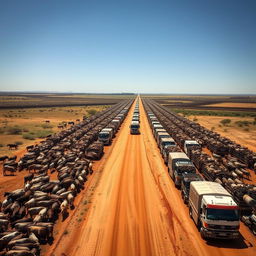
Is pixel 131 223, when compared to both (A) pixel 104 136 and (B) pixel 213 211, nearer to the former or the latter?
(B) pixel 213 211

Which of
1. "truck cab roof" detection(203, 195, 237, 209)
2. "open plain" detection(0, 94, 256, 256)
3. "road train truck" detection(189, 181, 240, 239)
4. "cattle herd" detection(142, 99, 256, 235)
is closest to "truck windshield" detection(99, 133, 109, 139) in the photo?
"open plain" detection(0, 94, 256, 256)

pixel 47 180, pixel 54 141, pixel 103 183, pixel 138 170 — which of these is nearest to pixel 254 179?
pixel 138 170

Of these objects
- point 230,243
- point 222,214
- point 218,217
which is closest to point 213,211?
point 218,217

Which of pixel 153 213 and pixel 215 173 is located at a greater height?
pixel 215 173

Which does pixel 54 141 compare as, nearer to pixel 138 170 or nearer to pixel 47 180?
pixel 47 180

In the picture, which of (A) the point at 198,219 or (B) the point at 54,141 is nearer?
(A) the point at 198,219

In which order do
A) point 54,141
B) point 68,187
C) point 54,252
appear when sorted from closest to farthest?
1. point 54,252
2. point 68,187
3. point 54,141

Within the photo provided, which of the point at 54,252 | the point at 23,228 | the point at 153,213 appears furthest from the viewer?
the point at 153,213

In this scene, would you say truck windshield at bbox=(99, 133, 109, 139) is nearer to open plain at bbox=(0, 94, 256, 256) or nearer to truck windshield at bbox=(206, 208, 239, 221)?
open plain at bbox=(0, 94, 256, 256)
